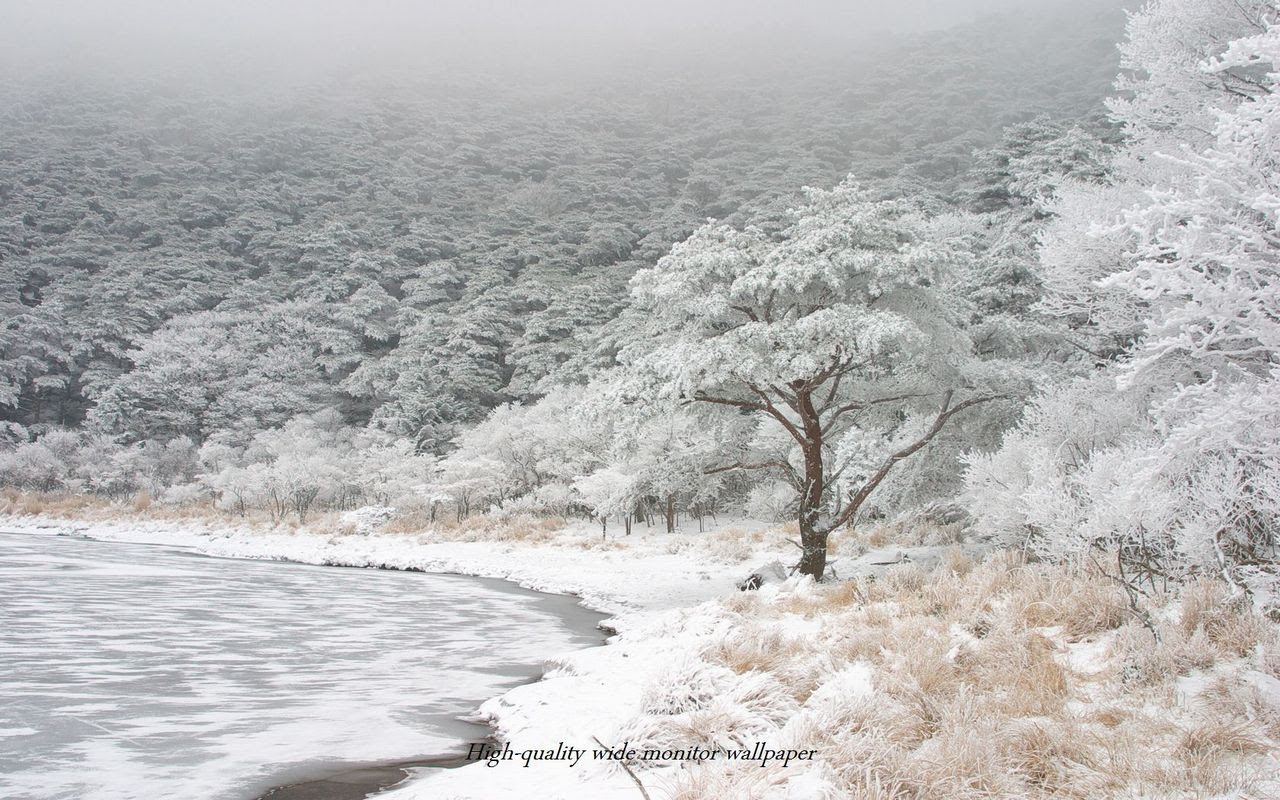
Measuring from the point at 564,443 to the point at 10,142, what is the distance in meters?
97.7

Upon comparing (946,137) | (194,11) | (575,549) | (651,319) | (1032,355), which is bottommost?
(575,549)

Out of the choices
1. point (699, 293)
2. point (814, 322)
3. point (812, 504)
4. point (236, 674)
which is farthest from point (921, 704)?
point (699, 293)

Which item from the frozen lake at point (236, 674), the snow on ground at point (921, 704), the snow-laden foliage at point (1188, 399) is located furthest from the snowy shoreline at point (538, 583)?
the snow-laden foliage at point (1188, 399)

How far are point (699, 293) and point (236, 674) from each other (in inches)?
342

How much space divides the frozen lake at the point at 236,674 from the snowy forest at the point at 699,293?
14.5 ft

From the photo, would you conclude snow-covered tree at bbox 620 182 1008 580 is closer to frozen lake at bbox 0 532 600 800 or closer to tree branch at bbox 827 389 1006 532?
tree branch at bbox 827 389 1006 532

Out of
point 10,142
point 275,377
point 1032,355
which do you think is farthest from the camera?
point 10,142

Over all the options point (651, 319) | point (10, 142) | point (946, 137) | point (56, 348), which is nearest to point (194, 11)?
point (10, 142)

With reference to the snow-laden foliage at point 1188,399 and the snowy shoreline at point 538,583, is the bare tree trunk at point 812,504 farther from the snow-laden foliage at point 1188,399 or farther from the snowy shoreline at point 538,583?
the snow-laden foliage at point 1188,399

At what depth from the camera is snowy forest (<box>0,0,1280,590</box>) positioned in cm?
628

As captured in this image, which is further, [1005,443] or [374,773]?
[1005,443]

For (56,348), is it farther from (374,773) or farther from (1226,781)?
(1226,781)

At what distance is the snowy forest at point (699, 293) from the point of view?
6277mm

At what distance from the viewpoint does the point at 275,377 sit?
46.8m
